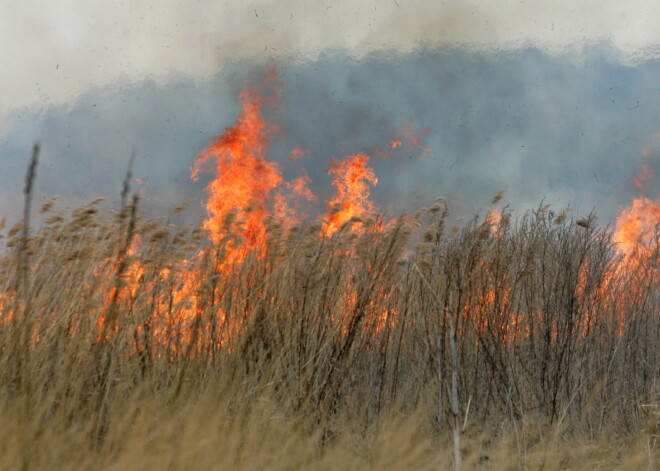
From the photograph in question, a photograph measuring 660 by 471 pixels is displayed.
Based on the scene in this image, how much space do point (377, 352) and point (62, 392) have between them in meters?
2.30

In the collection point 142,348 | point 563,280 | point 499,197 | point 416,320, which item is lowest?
point 142,348

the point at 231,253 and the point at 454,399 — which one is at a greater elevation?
the point at 231,253

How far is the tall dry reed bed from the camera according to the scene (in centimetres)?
253

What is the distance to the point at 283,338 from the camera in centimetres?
368

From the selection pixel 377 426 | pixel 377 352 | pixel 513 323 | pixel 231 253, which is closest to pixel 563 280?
pixel 513 323

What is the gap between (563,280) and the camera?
5.57 meters

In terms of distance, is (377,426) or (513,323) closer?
(377,426)

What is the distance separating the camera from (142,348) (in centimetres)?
333

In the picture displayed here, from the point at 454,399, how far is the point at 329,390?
1.73 metres

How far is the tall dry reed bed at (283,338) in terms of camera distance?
253 cm

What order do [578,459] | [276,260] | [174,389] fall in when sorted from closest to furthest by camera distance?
[174,389] < [276,260] < [578,459]

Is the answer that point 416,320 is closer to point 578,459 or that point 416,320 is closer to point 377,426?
point 377,426

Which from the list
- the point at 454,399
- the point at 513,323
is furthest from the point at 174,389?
the point at 513,323

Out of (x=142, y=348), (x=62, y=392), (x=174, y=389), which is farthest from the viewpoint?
(x=142, y=348)
